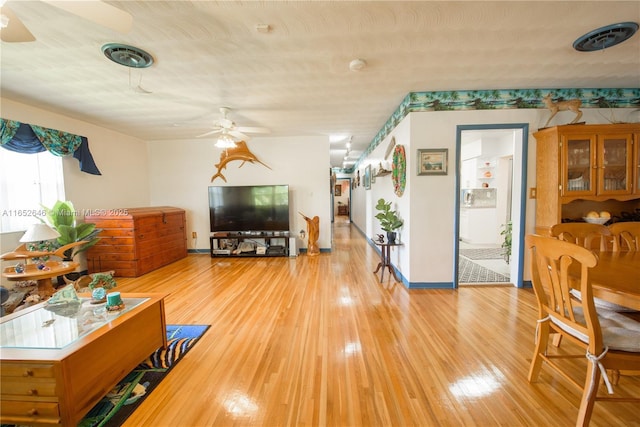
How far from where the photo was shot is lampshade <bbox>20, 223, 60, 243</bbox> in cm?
264

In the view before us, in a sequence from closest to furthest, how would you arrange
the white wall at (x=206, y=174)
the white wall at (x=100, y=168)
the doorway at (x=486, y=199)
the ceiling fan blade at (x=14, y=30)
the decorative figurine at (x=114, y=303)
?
the ceiling fan blade at (x=14, y=30) → the decorative figurine at (x=114, y=303) → the white wall at (x=100, y=168) → the doorway at (x=486, y=199) → the white wall at (x=206, y=174)

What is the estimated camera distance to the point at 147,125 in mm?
4242

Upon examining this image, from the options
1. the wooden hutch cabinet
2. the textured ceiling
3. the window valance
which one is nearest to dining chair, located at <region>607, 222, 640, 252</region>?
the wooden hutch cabinet

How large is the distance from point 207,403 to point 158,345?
0.73m

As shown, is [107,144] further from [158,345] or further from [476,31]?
[476,31]

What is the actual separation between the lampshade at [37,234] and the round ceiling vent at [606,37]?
223 inches

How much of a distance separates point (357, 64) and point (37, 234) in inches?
155

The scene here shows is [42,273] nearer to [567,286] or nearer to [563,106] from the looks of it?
[567,286]

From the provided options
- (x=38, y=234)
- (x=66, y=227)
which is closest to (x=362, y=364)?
(x=38, y=234)

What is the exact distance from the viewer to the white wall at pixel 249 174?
5188 mm

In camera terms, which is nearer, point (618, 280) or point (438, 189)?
point (618, 280)

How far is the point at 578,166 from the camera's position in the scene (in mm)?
2785

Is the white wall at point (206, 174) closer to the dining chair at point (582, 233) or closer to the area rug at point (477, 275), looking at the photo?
the area rug at point (477, 275)

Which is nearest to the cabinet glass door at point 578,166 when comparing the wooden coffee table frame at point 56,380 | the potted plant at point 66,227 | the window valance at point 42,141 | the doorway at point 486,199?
the doorway at point 486,199
